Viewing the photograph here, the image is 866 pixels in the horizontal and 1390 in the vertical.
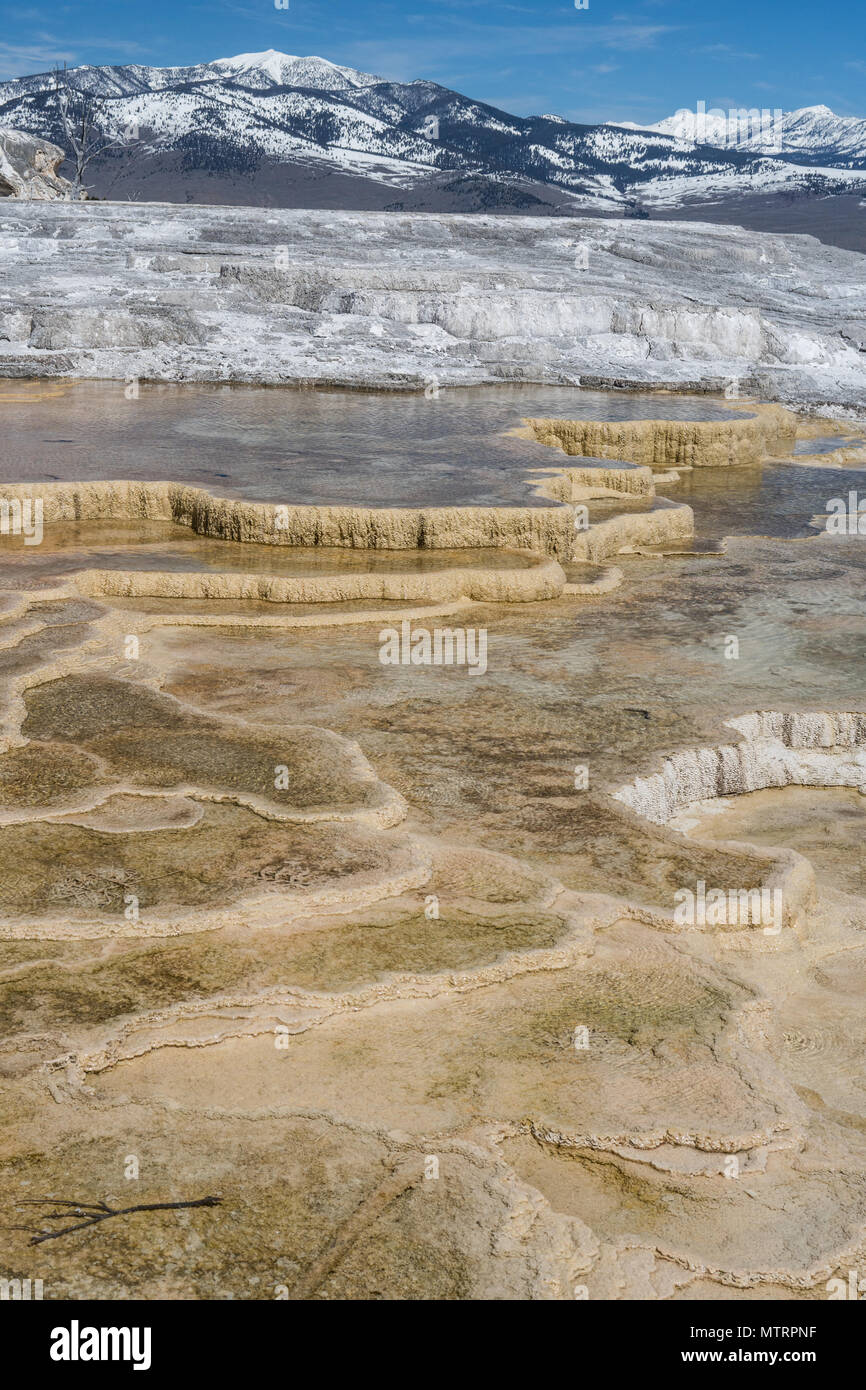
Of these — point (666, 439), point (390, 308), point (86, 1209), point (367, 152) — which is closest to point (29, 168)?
point (390, 308)

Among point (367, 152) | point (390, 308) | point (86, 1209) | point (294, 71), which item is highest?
point (294, 71)

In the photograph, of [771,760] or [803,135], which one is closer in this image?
[771,760]

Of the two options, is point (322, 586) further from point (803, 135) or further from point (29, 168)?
point (803, 135)

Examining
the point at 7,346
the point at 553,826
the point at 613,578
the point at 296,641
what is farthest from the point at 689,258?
the point at 553,826

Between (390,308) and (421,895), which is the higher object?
(390,308)

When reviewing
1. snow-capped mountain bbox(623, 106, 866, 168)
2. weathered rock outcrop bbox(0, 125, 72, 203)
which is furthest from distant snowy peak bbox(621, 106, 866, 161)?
weathered rock outcrop bbox(0, 125, 72, 203)
